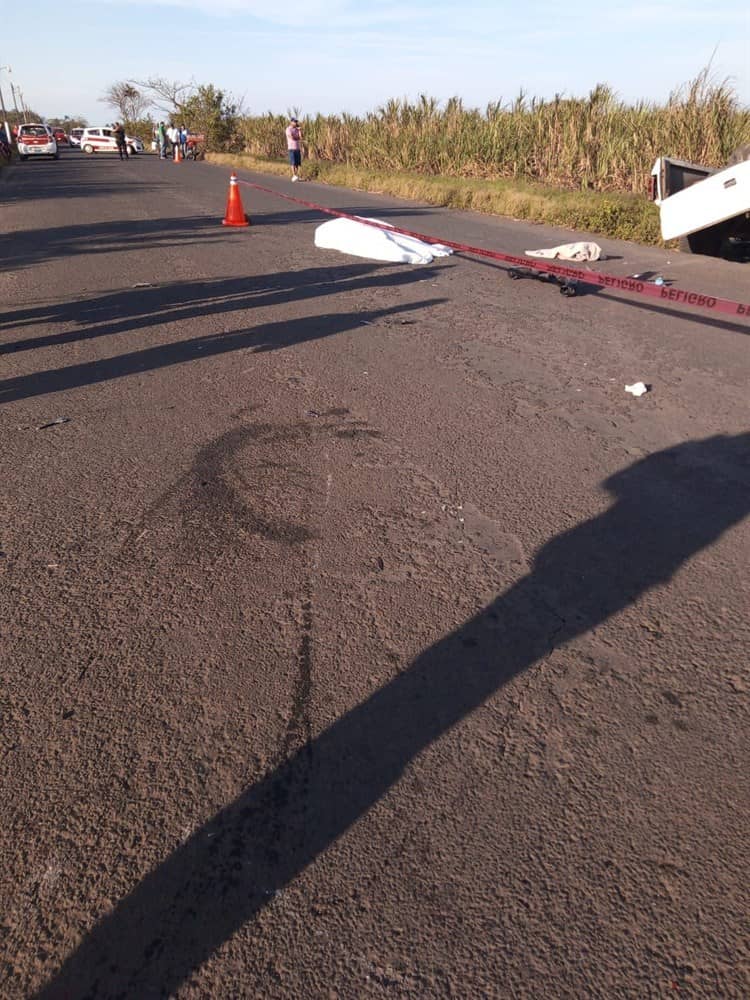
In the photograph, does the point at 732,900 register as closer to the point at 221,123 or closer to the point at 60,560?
the point at 60,560

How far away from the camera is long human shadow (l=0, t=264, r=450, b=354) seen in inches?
272

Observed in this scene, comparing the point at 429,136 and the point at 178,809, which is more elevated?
the point at 429,136

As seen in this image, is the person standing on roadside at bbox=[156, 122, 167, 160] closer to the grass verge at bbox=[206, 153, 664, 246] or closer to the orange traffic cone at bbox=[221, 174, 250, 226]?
the grass verge at bbox=[206, 153, 664, 246]

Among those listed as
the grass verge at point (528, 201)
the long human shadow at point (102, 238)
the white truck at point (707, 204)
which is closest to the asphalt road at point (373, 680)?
the white truck at point (707, 204)

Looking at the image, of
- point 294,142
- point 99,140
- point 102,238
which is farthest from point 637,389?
point 99,140

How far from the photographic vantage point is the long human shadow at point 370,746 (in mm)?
1702

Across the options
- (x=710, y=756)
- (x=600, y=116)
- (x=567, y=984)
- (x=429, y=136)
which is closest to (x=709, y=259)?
(x=600, y=116)

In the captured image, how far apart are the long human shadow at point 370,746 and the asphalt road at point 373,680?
1cm

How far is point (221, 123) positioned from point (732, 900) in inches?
2091

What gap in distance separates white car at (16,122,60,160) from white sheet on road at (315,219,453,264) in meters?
38.4

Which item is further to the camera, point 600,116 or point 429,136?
point 429,136

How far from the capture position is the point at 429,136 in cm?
2297

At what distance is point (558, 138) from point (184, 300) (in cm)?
1424

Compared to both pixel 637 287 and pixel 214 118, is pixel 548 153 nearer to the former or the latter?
pixel 637 287
